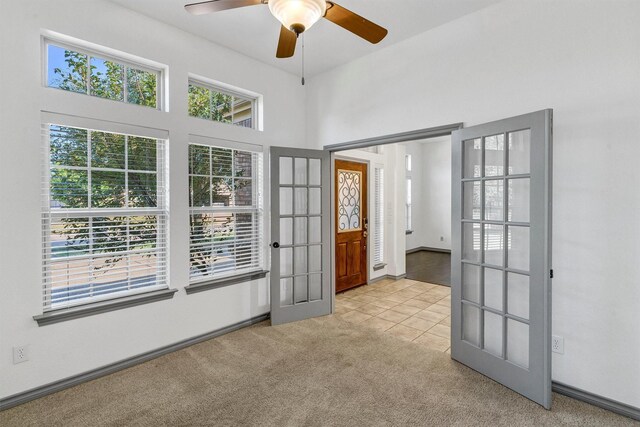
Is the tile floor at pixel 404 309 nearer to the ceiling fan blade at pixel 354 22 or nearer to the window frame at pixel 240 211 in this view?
the window frame at pixel 240 211

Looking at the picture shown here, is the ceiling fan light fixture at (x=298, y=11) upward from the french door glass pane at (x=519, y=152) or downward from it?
upward

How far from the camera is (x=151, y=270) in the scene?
9.95ft

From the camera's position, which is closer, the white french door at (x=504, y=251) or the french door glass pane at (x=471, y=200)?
the white french door at (x=504, y=251)

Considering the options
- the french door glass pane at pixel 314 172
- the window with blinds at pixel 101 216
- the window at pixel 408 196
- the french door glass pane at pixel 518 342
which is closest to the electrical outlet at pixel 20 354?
the window with blinds at pixel 101 216

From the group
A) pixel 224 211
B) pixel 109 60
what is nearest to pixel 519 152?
pixel 224 211

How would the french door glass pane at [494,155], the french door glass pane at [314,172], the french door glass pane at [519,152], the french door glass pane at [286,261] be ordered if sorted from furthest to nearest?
the french door glass pane at [314,172]
the french door glass pane at [286,261]
the french door glass pane at [494,155]
the french door glass pane at [519,152]

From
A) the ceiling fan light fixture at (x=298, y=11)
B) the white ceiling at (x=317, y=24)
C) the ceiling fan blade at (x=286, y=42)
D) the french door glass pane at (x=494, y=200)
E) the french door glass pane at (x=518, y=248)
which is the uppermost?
the white ceiling at (x=317, y=24)

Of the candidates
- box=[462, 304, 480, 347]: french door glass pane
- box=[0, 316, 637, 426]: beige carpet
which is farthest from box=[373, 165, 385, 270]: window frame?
box=[462, 304, 480, 347]: french door glass pane

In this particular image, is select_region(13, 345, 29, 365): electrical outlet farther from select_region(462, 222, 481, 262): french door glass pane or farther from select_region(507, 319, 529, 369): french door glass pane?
select_region(507, 319, 529, 369): french door glass pane

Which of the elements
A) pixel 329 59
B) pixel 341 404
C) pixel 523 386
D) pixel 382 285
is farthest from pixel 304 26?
pixel 382 285

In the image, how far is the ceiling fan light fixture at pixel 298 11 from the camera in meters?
1.70

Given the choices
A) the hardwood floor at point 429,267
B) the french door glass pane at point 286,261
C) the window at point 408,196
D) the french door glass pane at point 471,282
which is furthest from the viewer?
the window at point 408,196

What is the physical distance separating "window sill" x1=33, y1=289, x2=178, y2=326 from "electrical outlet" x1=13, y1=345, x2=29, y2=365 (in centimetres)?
18

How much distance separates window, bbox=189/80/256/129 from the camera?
3.38 metres
